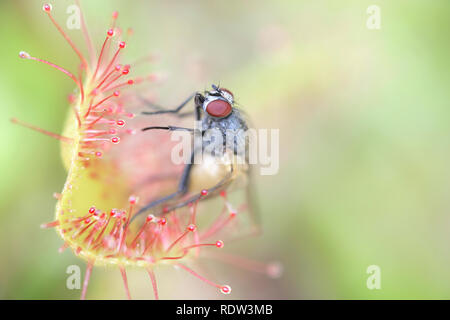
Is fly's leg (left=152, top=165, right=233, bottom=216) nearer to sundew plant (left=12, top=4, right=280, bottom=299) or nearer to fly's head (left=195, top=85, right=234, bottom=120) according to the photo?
sundew plant (left=12, top=4, right=280, bottom=299)

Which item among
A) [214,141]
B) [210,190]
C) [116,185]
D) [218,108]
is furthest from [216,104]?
[116,185]

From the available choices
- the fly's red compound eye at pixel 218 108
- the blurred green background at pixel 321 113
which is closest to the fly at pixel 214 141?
the fly's red compound eye at pixel 218 108

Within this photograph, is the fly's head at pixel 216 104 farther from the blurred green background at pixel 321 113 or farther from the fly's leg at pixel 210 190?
the blurred green background at pixel 321 113

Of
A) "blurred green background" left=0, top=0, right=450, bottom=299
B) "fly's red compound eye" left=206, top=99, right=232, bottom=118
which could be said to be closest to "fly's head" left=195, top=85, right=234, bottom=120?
"fly's red compound eye" left=206, top=99, right=232, bottom=118

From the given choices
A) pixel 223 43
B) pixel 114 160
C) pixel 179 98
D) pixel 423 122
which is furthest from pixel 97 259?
pixel 423 122

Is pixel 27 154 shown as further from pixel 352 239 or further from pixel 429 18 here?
pixel 429 18

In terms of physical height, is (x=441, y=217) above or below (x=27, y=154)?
below
